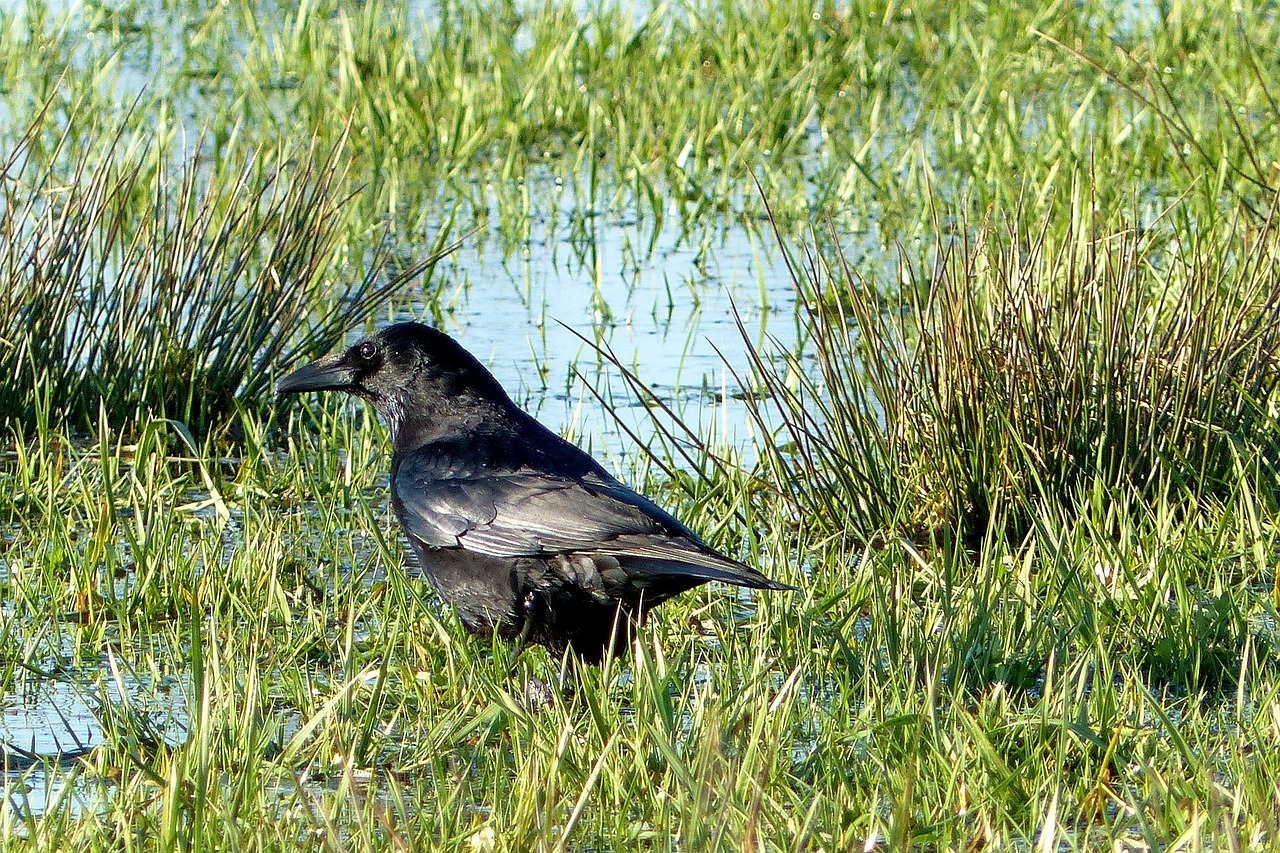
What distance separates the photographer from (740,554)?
4.86 metres

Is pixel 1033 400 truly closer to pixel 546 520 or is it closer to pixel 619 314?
pixel 546 520

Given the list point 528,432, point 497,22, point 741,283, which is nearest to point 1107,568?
point 528,432

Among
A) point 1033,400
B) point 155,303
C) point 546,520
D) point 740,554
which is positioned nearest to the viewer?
point 546,520

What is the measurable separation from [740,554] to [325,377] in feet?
3.56

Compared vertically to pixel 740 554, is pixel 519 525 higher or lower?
higher

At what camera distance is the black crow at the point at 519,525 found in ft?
12.5

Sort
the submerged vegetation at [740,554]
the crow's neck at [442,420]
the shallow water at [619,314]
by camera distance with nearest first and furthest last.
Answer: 1. the submerged vegetation at [740,554]
2. the crow's neck at [442,420]
3. the shallow water at [619,314]

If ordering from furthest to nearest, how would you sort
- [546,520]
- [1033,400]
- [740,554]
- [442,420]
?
[740,554]
[1033,400]
[442,420]
[546,520]

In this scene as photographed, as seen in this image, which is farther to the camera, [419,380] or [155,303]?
[155,303]

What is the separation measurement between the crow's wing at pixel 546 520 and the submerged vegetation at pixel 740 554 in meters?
0.18

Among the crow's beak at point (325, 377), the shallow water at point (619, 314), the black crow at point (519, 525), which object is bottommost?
the shallow water at point (619, 314)

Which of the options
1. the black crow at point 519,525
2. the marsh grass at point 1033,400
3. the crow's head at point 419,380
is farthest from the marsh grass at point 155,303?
the marsh grass at point 1033,400

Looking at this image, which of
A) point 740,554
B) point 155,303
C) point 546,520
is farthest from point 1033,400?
point 155,303

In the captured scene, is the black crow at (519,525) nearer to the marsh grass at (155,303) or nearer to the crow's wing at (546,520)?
the crow's wing at (546,520)
